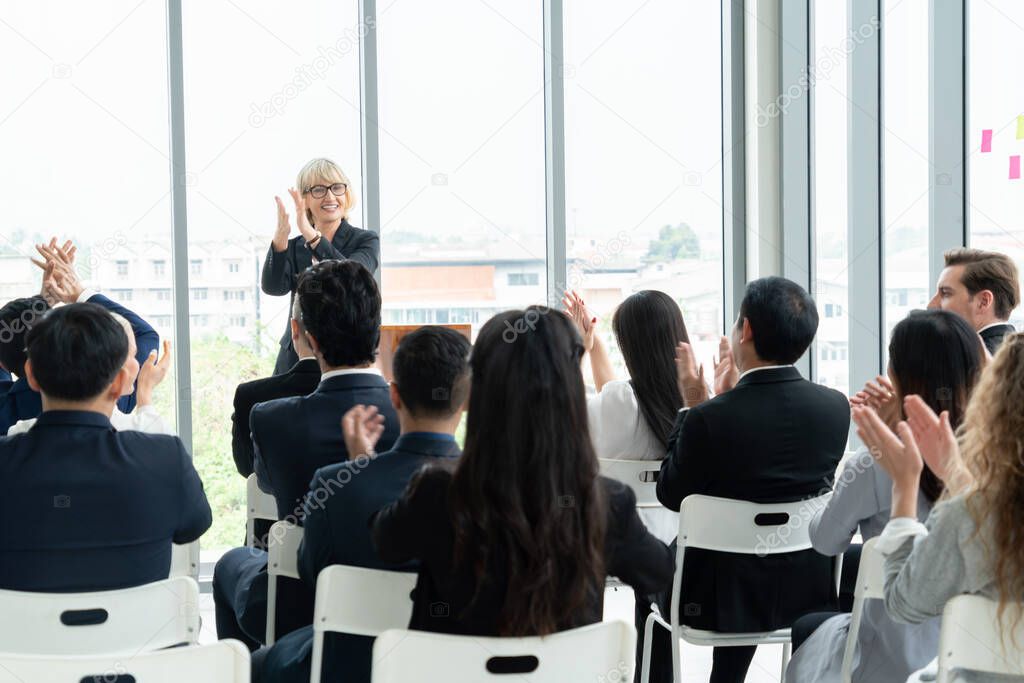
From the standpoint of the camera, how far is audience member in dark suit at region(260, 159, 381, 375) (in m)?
4.23

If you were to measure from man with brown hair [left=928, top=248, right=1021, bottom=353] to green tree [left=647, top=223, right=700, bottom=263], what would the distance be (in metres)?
1.96

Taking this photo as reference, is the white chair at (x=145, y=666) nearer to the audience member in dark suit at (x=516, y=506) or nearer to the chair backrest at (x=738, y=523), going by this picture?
the audience member in dark suit at (x=516, y=506)

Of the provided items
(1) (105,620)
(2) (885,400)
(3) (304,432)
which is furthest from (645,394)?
(1) (105,620)

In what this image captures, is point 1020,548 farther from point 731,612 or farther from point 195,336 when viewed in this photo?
point 195,336

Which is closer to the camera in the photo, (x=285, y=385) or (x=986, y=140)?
(x=285, y=385)

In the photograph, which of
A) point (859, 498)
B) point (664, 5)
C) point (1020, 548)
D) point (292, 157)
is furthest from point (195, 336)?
point (1020, 548)

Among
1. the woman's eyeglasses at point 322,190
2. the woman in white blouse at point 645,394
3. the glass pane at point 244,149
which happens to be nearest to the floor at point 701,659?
the woman in white blouse at point 645,394

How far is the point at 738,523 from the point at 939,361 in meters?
0.62

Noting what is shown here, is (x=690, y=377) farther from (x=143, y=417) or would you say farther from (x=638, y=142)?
(x=638, y=142)

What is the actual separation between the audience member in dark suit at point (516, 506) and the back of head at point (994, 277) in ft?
6.81

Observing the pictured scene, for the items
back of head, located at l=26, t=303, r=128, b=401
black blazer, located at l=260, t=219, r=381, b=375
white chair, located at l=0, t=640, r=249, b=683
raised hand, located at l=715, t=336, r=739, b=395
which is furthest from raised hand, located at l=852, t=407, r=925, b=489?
black blazer, located at l=260, t=219, r=381, b=375

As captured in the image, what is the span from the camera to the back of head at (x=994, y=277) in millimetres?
3336

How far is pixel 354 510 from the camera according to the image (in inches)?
77.6

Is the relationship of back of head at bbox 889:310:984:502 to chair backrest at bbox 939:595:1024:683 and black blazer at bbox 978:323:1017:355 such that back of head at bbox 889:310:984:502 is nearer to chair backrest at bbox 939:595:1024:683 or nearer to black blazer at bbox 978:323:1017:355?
chair backrest at bbox 939:595:1024:683
